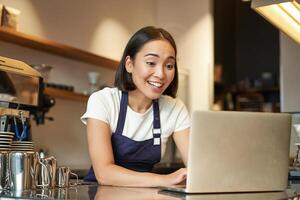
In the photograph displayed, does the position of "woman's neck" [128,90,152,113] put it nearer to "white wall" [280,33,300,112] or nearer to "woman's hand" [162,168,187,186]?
"woman's hand" [162,168,187,186]

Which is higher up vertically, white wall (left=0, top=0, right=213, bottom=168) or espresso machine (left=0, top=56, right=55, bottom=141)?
white wall (left=0, top=0, right=213, bottom=168)

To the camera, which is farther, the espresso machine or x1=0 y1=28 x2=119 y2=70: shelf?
x1=0 y1=28 x2=119 y2=70: shelf

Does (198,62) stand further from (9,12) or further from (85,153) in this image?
(9,12)

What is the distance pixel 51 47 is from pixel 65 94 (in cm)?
36

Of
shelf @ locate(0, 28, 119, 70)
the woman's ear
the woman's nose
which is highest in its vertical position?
shelf @ locate(0, 28, 119, 70)

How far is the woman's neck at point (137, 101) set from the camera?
6.01 ft

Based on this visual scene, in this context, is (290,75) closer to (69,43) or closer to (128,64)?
(69,43)

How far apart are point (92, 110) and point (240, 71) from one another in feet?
17.8

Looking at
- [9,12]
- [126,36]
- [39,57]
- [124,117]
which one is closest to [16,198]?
[124,117]

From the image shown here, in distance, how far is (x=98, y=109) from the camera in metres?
1.69

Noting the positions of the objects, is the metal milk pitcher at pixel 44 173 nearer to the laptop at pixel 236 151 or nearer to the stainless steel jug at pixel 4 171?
the stainless steel jug at pixel 4 171

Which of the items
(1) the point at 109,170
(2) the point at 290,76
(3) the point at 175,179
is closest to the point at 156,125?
(1) the point at 109,170

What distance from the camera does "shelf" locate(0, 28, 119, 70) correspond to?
283 centimetres

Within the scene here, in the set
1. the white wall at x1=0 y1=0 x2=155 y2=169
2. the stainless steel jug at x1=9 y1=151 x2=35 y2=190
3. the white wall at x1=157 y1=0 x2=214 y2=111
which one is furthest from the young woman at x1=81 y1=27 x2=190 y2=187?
the white wall at x1=157 y1=0 x2=214 y2=111
